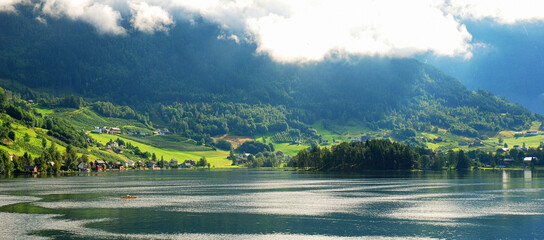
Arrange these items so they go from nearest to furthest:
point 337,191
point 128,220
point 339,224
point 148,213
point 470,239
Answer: point 470,239, point 339,224, point 128,220, point 148,213, point 337,191

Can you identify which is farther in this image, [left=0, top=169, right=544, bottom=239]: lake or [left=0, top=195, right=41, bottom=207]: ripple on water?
[left=0, top=195, right=41, bottom=207]: ripple on water

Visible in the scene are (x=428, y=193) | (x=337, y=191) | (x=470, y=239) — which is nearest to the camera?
(x=470, y=239)

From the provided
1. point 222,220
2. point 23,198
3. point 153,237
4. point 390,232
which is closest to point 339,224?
point 390,232

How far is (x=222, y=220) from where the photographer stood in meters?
73.4

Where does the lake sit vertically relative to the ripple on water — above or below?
below

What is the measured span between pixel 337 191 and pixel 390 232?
2193 inches

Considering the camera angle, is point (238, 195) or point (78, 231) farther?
point (238, 195)

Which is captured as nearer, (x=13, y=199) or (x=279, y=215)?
(x=279, y=215)

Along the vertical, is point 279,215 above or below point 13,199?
below

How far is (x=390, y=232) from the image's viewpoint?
62188 mm

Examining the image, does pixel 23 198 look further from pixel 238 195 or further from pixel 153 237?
pixel 153 237

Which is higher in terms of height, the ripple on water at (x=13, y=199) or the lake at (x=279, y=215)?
the ripple on water at (x=13, y=199)

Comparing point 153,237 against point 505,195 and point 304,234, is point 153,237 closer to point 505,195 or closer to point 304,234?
point 304,234

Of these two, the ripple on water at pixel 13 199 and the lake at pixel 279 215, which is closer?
the lake at pixel 279 215
